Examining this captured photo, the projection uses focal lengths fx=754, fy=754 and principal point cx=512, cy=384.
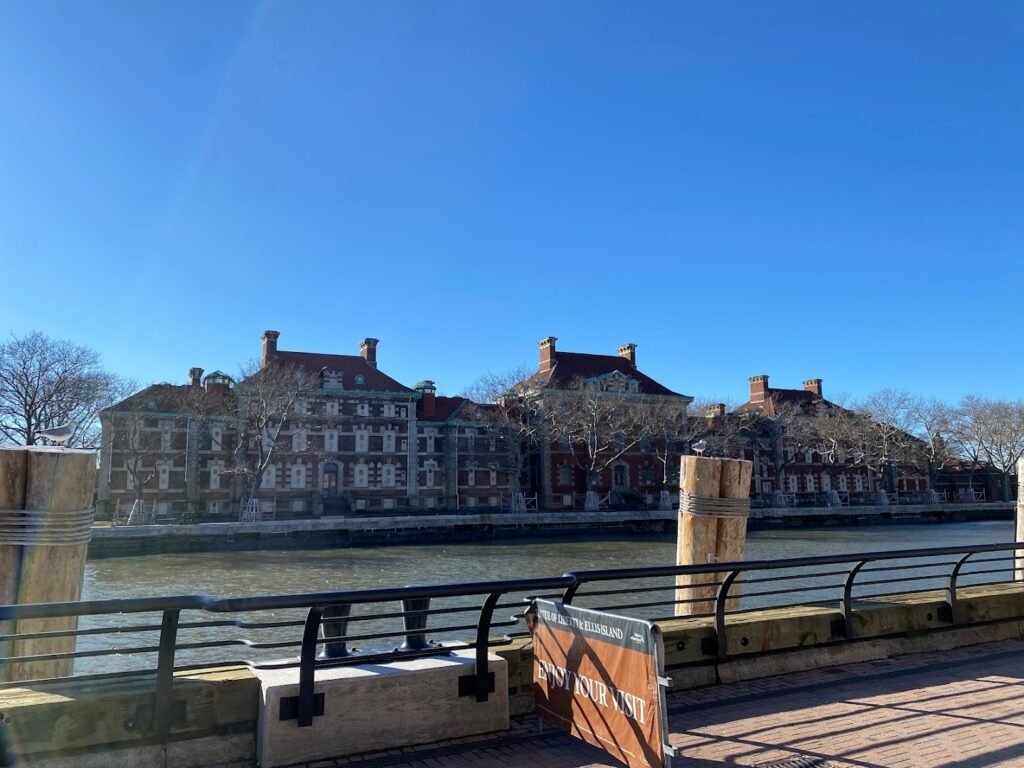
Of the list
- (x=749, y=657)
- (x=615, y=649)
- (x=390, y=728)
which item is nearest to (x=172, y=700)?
(x=390, y=728)

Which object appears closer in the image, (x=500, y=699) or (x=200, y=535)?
(x=500, y=699)

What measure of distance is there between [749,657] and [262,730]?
176 inches

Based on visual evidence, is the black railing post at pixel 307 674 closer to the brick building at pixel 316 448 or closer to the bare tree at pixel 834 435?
the brick building at pixel 316 448

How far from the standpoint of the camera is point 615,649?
438 cm

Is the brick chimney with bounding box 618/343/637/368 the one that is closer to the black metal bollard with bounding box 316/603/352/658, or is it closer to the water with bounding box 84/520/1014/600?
the water with bounding box 84/520/1014/600

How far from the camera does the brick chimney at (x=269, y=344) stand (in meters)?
60.2

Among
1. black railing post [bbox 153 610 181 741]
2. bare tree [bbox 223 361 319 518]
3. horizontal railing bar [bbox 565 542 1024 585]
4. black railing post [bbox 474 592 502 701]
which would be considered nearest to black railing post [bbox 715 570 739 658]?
horizontal railing bar [bbox 565 542 1024 585]

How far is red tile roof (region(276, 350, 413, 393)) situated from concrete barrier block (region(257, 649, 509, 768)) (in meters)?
57.3

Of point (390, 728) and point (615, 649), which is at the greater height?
point (615, 649)

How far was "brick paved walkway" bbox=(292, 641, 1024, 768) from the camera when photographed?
15.9ft

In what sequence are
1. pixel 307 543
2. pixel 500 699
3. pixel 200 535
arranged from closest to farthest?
pixel 500 699 → pixel 200 535 → pixel 307 543

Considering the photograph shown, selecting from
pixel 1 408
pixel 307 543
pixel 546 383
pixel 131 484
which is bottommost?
pixel 307 543

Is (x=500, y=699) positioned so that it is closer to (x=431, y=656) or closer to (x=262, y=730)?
(x=431, y=656)

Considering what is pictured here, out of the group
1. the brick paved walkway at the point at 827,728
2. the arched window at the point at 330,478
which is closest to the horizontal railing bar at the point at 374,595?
the brick paved walkway at the point at 827,728
